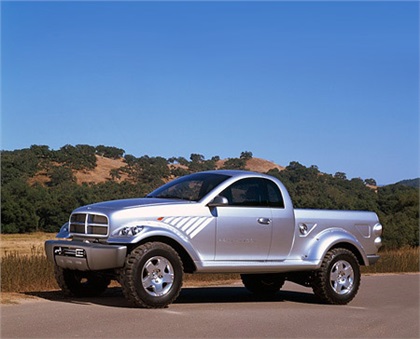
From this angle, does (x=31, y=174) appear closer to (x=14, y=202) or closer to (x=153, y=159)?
(x=153, y=159)

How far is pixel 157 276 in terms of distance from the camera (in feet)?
35.9

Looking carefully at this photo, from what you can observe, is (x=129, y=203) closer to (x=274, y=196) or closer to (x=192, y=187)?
(x=192, y=187)

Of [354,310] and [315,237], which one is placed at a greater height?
[315,237]

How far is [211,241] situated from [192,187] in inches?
43.6

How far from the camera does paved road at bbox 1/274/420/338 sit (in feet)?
29.9

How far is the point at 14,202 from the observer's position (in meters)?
54.1

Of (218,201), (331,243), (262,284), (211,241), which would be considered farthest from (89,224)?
(331,243)

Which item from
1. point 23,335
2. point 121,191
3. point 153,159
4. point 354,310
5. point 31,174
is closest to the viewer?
point 23,335

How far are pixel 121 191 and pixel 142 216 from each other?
173 feet

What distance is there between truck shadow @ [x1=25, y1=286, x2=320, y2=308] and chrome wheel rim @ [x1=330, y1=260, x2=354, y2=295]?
438 millimetres

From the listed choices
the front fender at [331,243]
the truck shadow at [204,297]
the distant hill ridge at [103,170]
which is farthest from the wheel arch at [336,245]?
the distant hill ridge at [103,170]

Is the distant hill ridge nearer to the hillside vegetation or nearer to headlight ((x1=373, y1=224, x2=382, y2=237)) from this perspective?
the hillside vegetation

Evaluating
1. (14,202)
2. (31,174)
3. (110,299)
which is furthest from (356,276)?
(31,174)

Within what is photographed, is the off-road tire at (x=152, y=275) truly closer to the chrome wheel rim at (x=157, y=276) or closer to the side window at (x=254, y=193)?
the chrome wheel rim at (x=157, y=276)
